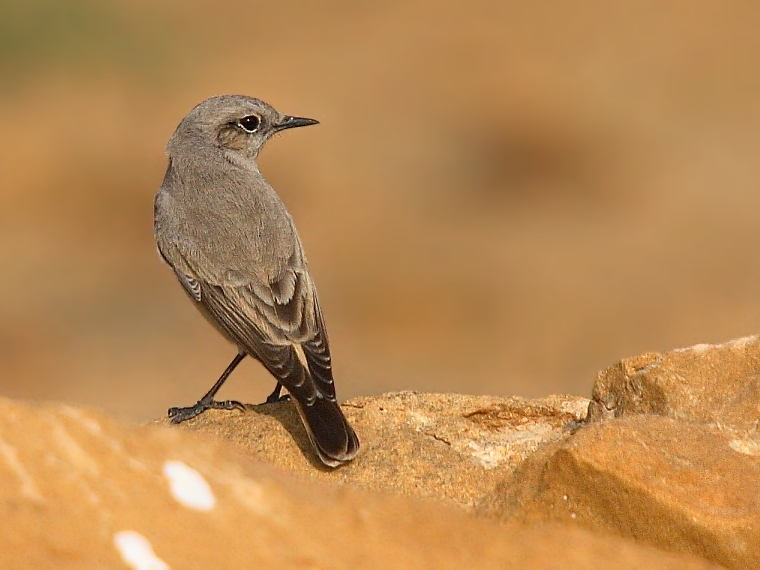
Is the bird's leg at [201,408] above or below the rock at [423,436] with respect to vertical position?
below

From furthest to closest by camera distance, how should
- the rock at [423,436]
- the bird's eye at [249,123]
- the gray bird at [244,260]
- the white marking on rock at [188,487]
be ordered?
the bird's eye at [249,123], the gray bird at [244,260], the rock at [423,436], the white marking on rock at [188,487]

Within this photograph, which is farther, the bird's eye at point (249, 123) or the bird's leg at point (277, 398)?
the bird's eye at point (249, 123)

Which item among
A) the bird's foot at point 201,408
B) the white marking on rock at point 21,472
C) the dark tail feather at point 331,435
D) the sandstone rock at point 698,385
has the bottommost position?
the bird's foot at point 201,408

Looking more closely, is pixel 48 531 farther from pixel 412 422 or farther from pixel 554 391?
pixel 554 391

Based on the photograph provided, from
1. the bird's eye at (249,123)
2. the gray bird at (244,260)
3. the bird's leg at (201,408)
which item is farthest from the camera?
the bird's eye at (249,123)

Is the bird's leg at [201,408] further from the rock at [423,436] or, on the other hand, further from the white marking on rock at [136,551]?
the white marking on rock at [136,551]

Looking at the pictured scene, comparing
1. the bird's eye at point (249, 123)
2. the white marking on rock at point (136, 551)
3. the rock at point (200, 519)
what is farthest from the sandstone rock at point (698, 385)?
the bird's eye at point (249, 123)

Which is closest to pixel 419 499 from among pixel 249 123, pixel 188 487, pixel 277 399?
pixel 188 487

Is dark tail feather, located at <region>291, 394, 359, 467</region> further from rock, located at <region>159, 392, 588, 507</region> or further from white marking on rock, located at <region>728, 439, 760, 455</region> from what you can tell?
white marking on rock, located at <region>728, 439, 760, 455</region>
